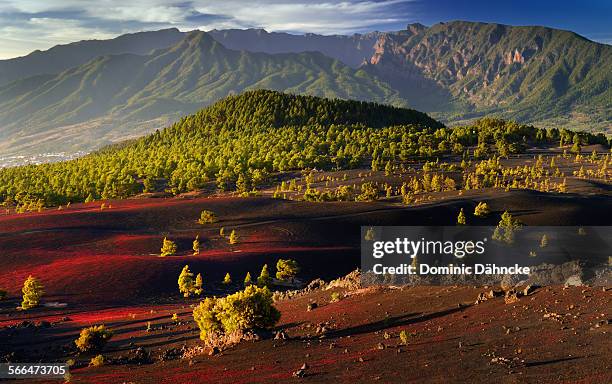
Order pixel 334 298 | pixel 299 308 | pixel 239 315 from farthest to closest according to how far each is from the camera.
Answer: pixel 299 308, pixel 334 298, pixel 239 315

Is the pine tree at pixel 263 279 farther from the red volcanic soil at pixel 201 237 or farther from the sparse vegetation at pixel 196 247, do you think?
the sparse vegetation at pixel 196 247

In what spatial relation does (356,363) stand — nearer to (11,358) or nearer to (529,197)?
(11,358)

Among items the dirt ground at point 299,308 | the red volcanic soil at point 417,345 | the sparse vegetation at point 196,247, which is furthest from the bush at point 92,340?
the sparse vegetation at point 196,247

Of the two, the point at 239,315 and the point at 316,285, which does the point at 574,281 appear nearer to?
the point at 239,315

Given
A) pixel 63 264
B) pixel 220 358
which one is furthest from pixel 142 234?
pixel 220 358

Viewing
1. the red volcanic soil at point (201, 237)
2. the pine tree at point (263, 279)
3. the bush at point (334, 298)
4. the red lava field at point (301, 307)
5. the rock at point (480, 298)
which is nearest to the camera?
the red lava field at point (301, 307)

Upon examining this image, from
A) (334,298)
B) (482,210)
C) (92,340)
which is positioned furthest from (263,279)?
(482,210)

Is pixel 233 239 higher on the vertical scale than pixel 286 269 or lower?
lower
